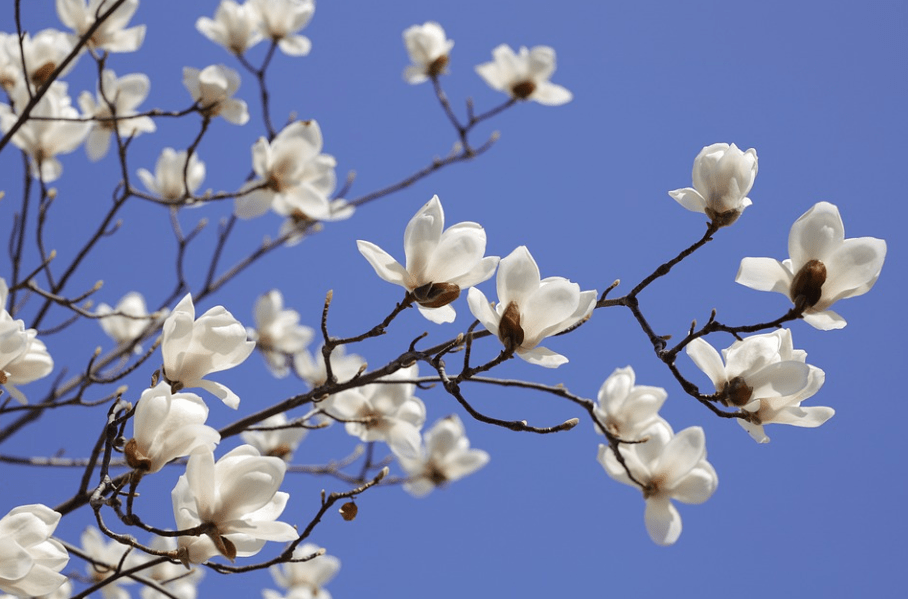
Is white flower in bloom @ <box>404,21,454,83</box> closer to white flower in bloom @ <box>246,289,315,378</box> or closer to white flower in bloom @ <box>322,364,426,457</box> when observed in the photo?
white flower in bloom @ <box>246,289,315,378</box>

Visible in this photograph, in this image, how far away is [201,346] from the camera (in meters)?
1.08

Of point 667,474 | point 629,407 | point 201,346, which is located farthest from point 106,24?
point 667,474

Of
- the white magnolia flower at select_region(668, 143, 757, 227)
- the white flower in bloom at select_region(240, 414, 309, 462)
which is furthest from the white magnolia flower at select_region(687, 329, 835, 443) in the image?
the white flower in bloom at select_region(240, 414, 309, 462)

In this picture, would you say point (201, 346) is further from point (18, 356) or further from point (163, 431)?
point (18, 356)

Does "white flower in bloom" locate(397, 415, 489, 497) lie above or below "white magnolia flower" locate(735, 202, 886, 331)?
below

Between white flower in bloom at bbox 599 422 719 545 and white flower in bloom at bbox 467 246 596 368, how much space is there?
44 centimetres

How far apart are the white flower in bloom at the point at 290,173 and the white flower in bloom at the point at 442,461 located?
0.97m

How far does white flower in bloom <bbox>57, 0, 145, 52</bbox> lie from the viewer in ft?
7.29

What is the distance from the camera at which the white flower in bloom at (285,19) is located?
263 centimetres

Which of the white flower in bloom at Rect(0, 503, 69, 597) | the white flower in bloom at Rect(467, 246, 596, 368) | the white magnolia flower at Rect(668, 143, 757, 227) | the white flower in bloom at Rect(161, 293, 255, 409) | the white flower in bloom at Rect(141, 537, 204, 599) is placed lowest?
the white flower in bloom at Rect(141, 537, 204, 599)

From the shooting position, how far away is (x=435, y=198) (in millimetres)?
1113

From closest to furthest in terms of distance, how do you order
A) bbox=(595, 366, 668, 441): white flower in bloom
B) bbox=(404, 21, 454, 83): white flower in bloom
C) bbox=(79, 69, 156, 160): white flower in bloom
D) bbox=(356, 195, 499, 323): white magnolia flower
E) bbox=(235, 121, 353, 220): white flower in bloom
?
bbox=(356, 195, 499, 323): white magnolia flower, bbox=(595, 366, 668, 441): white flower in bloom, bbox=(235, 121, 353, 220): white flower in bloom, bbox=(79, 69, 156, 160): white flower in bloom, bbox=(404, 21, 454, 83): white flower in bloom

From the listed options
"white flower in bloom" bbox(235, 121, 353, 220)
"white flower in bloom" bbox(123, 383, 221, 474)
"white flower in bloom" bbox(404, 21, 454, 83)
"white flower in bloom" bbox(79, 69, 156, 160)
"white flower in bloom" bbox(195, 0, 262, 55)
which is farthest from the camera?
"white flower in bloom" bbox(404, 21, 454, 83)

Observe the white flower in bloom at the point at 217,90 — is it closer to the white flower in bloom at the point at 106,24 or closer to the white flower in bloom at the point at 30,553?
the white flower in bloom at the point at 106,24
